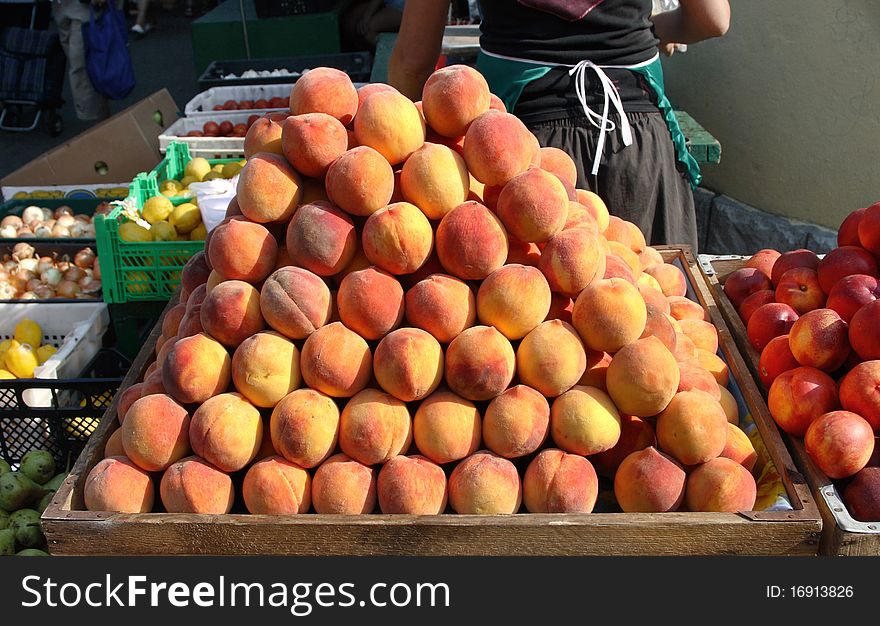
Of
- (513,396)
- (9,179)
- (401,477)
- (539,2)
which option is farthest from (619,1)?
(9,179)

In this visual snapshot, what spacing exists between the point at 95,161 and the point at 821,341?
4.16 meters

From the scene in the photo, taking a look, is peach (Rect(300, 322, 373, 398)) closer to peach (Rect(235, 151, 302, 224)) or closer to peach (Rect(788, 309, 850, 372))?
peach (Rect(235, 151, 302, 224))

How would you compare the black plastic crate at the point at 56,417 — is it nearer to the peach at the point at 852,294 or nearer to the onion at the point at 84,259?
the onion at the point at 84,259

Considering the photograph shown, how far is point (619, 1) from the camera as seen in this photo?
230cm

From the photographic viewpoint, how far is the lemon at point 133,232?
123 inches

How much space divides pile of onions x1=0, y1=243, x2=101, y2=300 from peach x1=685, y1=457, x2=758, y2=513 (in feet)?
9.31

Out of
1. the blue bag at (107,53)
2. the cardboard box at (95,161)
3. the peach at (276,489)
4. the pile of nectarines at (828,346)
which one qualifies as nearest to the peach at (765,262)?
the pile of nectarines at (828,346)

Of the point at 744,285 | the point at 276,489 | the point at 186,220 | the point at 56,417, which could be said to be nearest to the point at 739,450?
the point at 744,285

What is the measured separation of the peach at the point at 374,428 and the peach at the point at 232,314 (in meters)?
0.25

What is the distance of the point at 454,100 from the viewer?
163cm

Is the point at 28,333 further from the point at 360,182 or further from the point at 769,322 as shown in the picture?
the point at 769,322

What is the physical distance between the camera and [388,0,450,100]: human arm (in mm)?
2359

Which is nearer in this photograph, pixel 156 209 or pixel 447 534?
pixel 447 534

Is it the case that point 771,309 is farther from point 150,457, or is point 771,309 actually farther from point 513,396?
point 150,457
